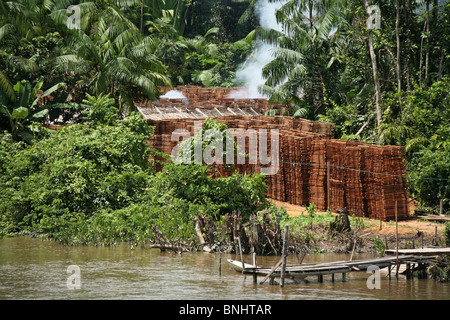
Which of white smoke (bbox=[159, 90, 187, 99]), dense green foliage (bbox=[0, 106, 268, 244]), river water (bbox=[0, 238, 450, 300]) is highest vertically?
white smoke (bbox=[159, 90, 187, 99])

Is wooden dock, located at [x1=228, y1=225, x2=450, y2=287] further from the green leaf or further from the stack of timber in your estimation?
the green leaf

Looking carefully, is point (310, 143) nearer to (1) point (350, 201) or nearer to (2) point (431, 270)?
(1) point (350, 201)

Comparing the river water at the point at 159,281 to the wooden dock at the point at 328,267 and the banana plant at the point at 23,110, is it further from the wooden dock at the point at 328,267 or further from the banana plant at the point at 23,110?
the banana plant at the point at 23,110

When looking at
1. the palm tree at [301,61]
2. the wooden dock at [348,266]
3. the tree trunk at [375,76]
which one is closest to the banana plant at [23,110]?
Result: the palm tree at [301,61]

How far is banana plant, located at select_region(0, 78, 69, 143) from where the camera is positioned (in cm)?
2064

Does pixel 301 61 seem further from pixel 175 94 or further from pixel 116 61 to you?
pixel 175 94

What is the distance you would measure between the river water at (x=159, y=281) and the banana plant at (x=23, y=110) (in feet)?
25.3

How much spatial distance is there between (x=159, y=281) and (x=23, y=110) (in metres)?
11.3

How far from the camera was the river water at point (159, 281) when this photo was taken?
34.3 ft

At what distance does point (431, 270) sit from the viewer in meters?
11.4

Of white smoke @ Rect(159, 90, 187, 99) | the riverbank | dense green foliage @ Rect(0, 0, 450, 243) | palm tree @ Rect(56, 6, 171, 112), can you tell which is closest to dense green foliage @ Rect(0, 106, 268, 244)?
dense green foliage @ Rect(0, 0, 450, 243)

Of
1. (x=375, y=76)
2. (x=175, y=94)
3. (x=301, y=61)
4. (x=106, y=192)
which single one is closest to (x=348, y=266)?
(x=106, y=192)

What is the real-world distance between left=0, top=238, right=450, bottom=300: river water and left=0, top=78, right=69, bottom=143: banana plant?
7720 mm
